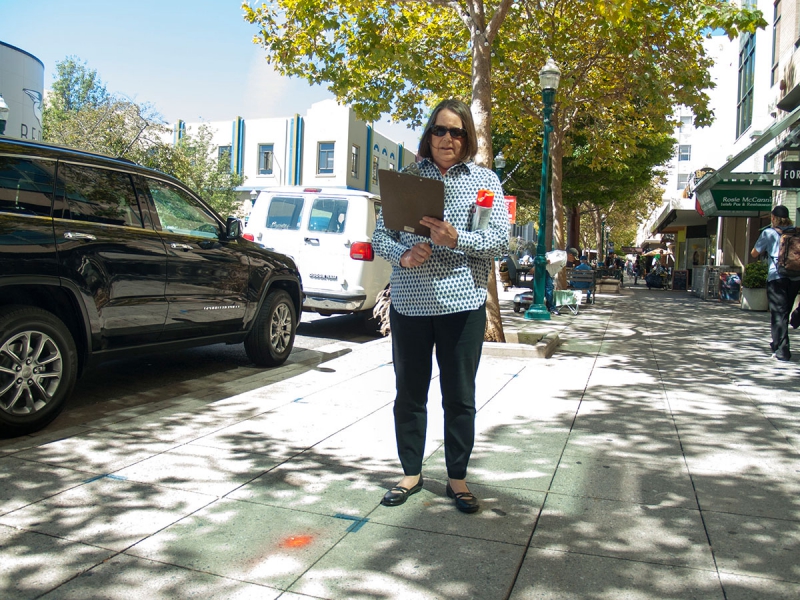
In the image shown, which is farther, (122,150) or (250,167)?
(250,167)

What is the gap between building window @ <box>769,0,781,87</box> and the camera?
59.0ft

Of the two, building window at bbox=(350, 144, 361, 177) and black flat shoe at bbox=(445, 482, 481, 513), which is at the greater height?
building window at bbox=(350, 144, 361, 177)

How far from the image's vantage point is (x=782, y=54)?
17.1 metres

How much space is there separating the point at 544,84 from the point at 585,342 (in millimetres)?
4623

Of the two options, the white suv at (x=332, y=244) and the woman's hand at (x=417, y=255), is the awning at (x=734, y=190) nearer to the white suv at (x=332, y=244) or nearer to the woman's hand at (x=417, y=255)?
the white suv at (x=332, y=244)

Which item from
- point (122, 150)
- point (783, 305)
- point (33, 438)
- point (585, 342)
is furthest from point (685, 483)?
point (122, 150)

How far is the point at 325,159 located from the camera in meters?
38.6

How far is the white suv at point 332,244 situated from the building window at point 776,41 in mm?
13942

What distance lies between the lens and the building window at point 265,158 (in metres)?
39.6

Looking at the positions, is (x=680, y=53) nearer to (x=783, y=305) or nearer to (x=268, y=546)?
(x=783, y=305)

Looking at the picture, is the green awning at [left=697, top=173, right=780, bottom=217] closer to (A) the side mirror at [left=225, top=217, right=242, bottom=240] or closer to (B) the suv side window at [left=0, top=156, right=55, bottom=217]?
(A) the side mirror at [left=225, top=217, right=242, bottom=240]

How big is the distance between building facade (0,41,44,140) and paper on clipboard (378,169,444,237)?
2185cm

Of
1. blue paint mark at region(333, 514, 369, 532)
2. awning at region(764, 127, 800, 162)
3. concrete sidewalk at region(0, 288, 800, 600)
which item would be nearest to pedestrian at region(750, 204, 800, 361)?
concrete sidewalk at region(0, 288, 800, 600)

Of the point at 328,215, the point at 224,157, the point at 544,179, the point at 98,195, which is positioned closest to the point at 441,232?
the point at 98,195
